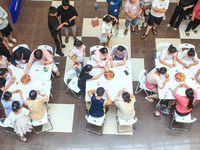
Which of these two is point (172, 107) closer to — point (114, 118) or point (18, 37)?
point (114, 118)

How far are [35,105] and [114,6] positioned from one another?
3.70 m

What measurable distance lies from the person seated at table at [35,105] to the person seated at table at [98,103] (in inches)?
43.0

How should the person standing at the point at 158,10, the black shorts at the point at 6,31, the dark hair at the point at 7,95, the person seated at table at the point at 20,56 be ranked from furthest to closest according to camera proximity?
the black shorts at the point at 6,31, the person standing at the point at 158,10, the person seated at table at the point at 20,56, the dark hair at the point at 7,95

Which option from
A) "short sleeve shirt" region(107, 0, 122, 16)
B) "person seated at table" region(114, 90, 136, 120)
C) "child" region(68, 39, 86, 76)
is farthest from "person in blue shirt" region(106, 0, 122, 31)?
"person seated at table" region(114, 90, 136, 120)

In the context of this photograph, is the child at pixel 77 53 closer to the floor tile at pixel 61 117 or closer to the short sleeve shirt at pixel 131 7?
the floor tile at pixel 61 117

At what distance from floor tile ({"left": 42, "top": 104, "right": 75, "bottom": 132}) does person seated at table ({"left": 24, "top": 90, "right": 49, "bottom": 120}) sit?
0.66m

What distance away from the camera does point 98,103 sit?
394 cm

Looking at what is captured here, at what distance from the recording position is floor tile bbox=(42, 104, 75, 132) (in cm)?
475

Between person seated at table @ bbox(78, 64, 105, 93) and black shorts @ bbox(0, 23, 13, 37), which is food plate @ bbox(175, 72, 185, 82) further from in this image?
black shorts @ bbox(0, 23, 13, 37)

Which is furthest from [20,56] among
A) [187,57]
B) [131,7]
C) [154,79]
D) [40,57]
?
[187,57]

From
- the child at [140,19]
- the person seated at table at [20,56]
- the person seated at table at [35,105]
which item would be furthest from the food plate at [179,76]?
the person seated at table at [20,56]

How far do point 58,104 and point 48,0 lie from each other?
463cm

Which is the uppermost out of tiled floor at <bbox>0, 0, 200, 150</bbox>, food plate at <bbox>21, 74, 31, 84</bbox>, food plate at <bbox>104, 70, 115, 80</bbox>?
food plate at <bbox>104, 70, 115, 80</bbox>

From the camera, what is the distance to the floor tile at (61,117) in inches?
187
